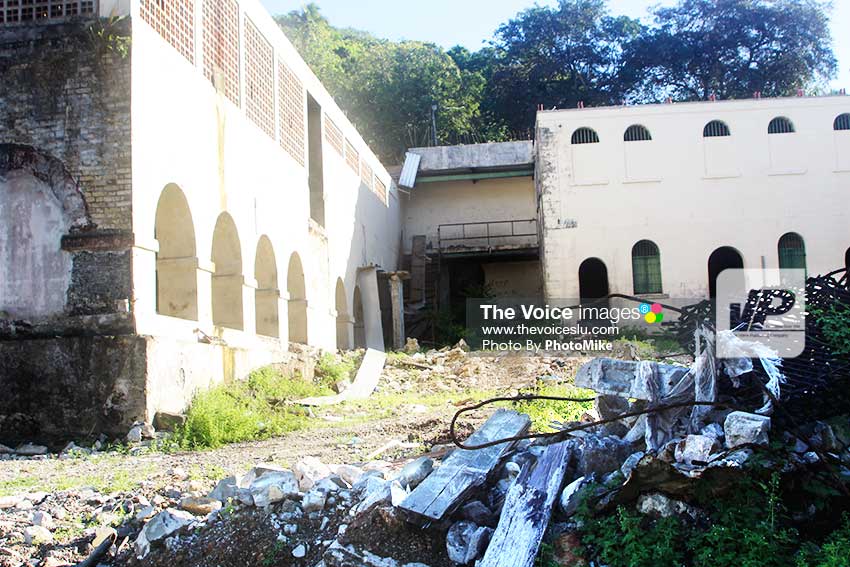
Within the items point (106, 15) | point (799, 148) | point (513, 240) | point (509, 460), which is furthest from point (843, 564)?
point (513, 240)

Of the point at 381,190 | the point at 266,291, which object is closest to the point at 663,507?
the point at 266,291

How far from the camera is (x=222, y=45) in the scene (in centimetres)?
1188

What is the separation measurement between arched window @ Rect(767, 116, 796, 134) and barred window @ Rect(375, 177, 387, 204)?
10645 mm

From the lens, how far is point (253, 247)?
41.9 feet

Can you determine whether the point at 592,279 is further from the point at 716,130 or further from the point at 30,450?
the point at 30,450

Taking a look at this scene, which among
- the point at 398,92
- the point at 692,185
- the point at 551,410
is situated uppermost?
the point at 398,92

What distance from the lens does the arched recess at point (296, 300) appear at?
15.1 metres

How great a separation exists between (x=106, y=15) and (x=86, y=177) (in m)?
1.82

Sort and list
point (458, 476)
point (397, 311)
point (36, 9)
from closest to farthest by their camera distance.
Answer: point (458, 476)
point (36, 9)
point (397, 311)

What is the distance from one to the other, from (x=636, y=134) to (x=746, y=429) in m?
19.0

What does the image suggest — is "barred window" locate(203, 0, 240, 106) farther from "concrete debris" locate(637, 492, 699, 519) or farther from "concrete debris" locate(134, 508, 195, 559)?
"concrete debris" locate(637, 492, 699, 519)

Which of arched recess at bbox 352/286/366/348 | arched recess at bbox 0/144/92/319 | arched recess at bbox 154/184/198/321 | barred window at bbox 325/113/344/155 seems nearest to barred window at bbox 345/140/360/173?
barred window at bbox 325/113/344/155

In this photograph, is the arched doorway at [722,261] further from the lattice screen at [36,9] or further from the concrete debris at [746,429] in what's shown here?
the concrete debris at [746,429]

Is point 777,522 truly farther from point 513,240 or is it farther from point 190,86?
point 513,240
